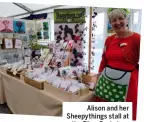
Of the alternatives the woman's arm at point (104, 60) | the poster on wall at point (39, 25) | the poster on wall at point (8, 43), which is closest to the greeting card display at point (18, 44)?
the poster on wall at point (8, 43)

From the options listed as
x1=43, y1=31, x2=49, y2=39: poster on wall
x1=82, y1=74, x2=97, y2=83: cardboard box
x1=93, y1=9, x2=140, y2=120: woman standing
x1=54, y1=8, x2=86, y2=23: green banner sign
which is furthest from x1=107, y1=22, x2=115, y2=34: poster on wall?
x1=43, y1=31, x2=49, y2=39: poster on wall

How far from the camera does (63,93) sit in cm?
80

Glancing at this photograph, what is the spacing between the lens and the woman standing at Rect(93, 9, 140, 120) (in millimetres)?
706

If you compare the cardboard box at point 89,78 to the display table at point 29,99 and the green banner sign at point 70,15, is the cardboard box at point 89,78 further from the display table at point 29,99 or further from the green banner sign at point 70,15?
the green banner sign at point 70,15

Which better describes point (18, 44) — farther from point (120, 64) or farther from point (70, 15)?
point (120, 64)

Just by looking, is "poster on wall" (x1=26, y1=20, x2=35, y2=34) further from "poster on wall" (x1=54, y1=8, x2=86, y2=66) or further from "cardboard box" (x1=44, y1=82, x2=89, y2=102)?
"cardboard box" (x1=44, y1=82, x2=89, y2=102)

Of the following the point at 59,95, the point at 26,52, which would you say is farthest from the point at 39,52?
the point at 59,95

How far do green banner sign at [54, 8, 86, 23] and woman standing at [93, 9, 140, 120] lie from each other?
13 centimetres

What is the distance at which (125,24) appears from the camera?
2.34ft

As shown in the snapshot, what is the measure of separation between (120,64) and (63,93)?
0.29 meters

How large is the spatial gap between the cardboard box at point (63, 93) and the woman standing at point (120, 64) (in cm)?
7

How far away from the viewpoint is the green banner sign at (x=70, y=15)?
29.5 inches

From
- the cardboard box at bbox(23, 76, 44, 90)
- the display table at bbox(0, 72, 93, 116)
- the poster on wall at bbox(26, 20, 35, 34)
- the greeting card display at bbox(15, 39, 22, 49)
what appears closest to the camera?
the display table at bbox(0, 72, 93, 116)

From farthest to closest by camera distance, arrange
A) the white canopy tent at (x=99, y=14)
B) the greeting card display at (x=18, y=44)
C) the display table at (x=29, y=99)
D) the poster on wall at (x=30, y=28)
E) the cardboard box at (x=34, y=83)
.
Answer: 1. the greeting card display at (x=18, y=44)
2. the poster on wall at (x=30, y=28)
3. the cardboard box at (x=34, y=83)
4. the display table at (x=29, y=99)
5. the white canopy tent at (x=99, y=14)
